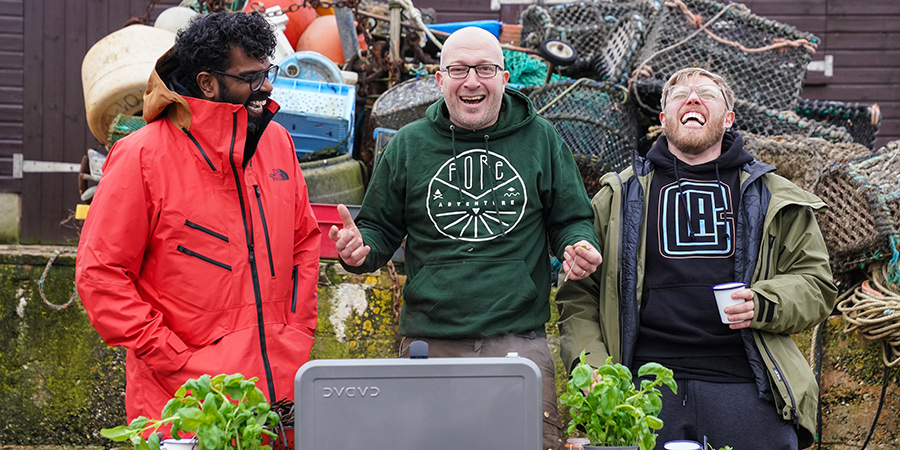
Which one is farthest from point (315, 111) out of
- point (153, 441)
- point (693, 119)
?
point (153, 441)

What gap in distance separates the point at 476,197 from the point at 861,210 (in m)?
1.92

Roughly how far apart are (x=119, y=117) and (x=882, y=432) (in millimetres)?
3813

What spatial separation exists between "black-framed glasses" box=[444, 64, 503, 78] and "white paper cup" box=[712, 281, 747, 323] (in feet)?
3.11

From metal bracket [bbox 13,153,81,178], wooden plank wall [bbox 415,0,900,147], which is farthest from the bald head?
metal bracket [bbox 13,153,81,178]

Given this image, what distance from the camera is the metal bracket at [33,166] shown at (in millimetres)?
7098

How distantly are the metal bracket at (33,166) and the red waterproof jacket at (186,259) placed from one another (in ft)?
17.2

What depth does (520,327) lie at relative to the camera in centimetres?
262

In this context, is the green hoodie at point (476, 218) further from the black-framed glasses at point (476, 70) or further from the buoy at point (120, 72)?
the buoy at point (120, 72)

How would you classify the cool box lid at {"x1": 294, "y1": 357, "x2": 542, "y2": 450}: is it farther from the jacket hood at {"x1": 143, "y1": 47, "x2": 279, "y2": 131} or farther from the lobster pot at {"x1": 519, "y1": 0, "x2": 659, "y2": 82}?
the lobster pot at {"x1": 519, "y1": 0, "x2": 659, "y2": 82}

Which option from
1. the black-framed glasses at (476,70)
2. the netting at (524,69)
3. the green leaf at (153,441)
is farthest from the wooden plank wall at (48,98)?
the green leaf at (153,441)

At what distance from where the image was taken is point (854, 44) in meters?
7.17

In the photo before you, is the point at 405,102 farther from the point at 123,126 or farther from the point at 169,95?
the point at 169,95

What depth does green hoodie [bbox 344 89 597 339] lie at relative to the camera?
262cm

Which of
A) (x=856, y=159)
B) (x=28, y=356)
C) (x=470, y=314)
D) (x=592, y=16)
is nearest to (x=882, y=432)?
(x=856, y=159)
